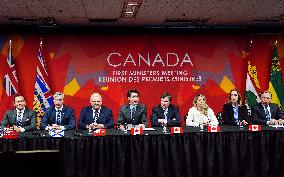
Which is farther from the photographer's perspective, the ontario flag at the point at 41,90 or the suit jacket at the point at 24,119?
the ontario flag at the point at 41,90

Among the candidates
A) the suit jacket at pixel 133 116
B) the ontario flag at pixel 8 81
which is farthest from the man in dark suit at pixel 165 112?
the ontario flag at pixel 8 81

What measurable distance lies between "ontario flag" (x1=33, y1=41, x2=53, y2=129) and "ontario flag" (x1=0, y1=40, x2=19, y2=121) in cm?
40

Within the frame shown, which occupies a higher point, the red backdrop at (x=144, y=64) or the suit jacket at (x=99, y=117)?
the red backdrop at (x=144, y=64)

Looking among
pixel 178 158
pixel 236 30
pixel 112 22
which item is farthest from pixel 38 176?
pixel 236 30

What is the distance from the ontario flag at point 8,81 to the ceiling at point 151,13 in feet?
2.16

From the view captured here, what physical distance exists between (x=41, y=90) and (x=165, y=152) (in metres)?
3.10

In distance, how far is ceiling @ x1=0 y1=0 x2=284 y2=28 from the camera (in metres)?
4.80

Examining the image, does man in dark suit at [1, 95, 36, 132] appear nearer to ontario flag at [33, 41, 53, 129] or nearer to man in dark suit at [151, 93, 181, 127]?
ontario flag at [33, 41, 53, 129]

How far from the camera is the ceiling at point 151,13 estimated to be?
480cm

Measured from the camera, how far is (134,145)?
4258 millimetres

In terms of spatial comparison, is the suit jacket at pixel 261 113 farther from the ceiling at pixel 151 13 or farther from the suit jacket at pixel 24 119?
the suit jacket at pixel 24 119

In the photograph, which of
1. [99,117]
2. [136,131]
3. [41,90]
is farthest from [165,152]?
[41,90]

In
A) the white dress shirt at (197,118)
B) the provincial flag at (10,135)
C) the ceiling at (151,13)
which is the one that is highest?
the ceiling at (151,13)

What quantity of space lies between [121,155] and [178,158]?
691 mm
